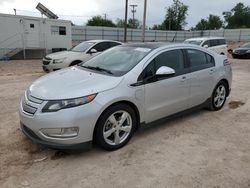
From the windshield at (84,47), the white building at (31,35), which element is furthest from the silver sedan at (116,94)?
the white building at (31,35)

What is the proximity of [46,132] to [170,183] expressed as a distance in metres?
1.64

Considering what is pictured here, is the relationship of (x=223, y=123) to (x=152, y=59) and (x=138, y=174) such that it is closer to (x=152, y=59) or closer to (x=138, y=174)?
(x=152, y=59)

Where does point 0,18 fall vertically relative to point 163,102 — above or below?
above

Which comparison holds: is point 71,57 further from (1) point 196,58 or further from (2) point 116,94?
(2) point 116,94

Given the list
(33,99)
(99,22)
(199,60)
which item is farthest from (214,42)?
(99,22)

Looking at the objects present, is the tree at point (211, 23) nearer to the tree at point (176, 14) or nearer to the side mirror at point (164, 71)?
the tree at point (176, 14)

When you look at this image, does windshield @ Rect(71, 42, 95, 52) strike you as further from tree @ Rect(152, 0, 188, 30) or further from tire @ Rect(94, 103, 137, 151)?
tree @ Rect(152, 0, 188, 30)

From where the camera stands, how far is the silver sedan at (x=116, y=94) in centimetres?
340

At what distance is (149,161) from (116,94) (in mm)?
995

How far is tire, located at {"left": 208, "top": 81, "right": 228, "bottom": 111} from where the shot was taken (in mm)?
5582

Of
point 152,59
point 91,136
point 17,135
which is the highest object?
point 152,59

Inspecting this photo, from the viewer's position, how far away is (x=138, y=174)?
324cm

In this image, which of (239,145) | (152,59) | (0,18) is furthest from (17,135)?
(0,18)

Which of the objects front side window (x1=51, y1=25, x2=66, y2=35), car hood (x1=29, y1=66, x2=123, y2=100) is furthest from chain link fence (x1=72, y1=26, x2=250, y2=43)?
car hood (x1=29, y1=66, x2=123, y2=100)
